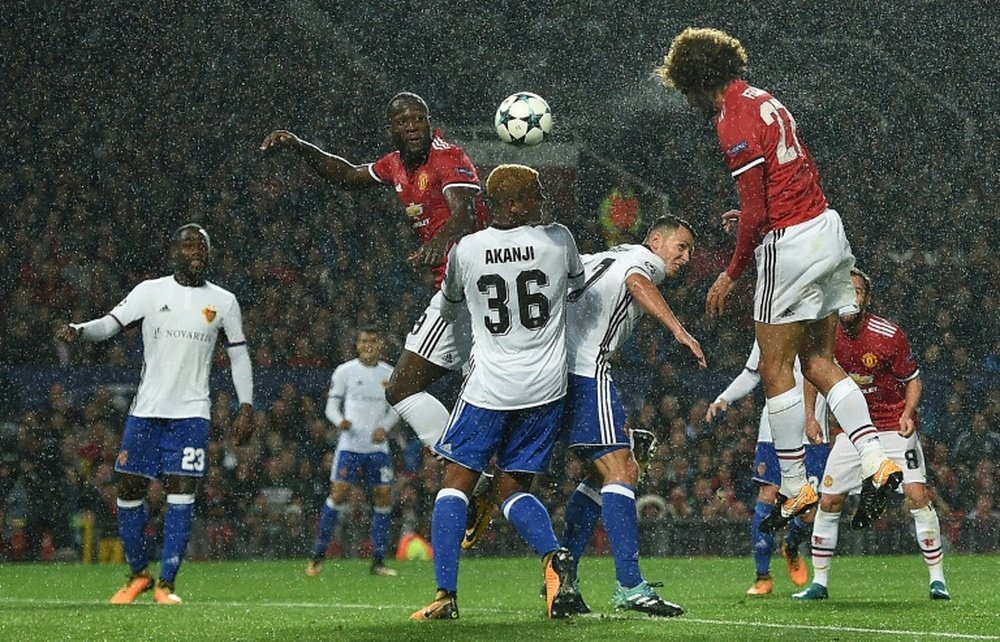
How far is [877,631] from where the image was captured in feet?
21.7

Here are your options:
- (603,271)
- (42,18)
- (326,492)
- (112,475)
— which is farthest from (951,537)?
(42,18)

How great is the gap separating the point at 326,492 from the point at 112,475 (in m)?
2.27

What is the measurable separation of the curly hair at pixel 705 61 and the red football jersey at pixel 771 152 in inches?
2.9

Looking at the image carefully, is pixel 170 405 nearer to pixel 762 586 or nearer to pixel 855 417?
pixel 762 586

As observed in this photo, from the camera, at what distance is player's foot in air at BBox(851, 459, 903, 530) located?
7.05m

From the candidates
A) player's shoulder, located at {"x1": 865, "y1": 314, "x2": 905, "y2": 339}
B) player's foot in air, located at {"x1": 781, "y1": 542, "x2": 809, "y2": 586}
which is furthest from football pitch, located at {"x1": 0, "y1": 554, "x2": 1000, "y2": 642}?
player's shoulder, located at {"x1": 865, "y1": 314, "x2": 905, "y2": 339}

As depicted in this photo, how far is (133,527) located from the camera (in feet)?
31.6

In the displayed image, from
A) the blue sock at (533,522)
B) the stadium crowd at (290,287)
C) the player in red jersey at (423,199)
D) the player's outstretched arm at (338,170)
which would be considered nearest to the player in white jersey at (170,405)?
the player's outstretched arm at (338,170)

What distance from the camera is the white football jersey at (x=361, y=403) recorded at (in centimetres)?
1436

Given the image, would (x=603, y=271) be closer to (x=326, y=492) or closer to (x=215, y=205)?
(x=326, y=492)

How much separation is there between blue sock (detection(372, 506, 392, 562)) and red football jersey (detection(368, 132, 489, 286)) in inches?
207

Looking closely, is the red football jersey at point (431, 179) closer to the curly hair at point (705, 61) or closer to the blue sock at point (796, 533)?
the curly hair at point (705, 61)

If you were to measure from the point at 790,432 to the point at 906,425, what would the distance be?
249 cm

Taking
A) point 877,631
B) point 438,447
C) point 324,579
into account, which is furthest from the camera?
point 324,579
